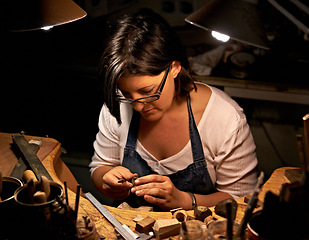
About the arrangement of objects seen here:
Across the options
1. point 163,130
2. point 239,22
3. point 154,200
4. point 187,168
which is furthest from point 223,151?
point 239,22

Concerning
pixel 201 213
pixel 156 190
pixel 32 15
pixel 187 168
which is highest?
pixel 32 15

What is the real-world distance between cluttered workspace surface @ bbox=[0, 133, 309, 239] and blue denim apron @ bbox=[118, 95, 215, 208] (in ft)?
1.53

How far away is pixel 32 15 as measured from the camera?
193 cm

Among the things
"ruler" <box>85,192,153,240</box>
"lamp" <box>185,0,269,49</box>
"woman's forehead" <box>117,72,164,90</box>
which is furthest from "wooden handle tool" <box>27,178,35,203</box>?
"lamp" <box>185,0,269,49</box>

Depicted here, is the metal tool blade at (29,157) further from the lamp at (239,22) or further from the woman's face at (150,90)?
the lamp at (239,22)

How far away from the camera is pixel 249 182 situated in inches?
102

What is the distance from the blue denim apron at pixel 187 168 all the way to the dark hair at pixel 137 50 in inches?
17.9

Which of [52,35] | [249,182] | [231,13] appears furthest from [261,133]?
[231,13]

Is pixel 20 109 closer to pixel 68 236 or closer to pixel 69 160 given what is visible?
pixel 69 160

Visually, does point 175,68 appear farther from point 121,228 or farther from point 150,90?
point 121,228

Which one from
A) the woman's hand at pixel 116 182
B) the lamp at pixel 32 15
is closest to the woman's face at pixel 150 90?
the woman's hand at pixel 116 182

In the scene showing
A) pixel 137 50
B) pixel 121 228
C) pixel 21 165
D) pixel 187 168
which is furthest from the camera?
pixel 187 168

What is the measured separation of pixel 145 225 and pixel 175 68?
3.42 ft

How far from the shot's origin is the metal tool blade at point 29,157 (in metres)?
2.26
